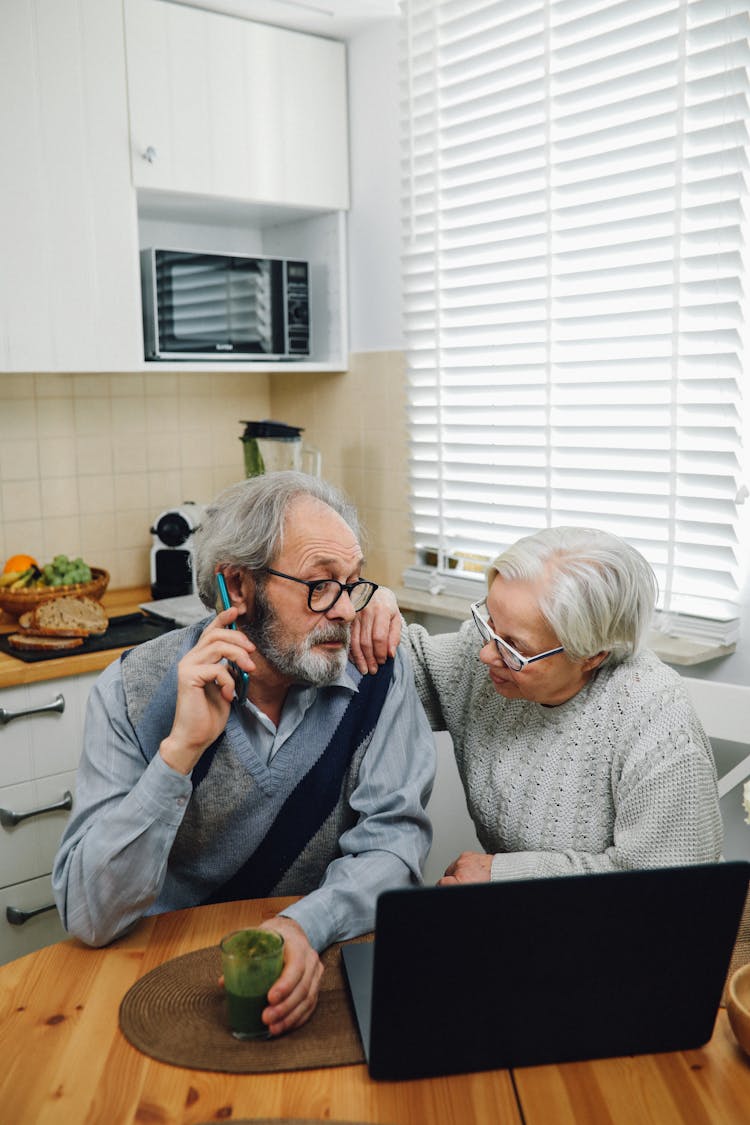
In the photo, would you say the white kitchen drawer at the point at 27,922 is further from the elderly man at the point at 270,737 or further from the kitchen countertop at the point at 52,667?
the elderly man at the point at 270,737

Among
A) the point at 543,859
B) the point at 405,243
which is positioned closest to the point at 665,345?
the point at 405,243

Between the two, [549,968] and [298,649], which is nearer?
[549,968]

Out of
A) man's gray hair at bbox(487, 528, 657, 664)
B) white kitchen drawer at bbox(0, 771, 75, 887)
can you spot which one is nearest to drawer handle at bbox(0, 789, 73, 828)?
white kitchen drawer at bbox(0, 771, 75, 887)

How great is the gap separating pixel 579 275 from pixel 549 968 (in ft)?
5.76

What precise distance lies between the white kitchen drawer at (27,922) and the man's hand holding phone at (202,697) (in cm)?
132

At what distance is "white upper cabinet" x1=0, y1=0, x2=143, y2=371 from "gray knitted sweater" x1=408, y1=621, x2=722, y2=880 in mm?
1443

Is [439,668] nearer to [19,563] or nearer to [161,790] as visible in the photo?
[161,790]

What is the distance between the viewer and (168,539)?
293 cm

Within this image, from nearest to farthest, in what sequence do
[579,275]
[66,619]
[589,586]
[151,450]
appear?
1. [589,586]
2. [579,275]
3. [66,619]
4. [151,450]

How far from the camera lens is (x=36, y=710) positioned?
2338mm

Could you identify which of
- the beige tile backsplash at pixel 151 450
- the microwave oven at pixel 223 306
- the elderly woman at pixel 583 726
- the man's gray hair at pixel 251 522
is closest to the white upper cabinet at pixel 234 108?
the microwave oven at pixel 223 306

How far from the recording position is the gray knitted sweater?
140cm

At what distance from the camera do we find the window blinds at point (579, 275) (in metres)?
2.05

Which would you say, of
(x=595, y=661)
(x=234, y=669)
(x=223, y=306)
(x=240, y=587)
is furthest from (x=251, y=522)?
(x=223, y=306)
